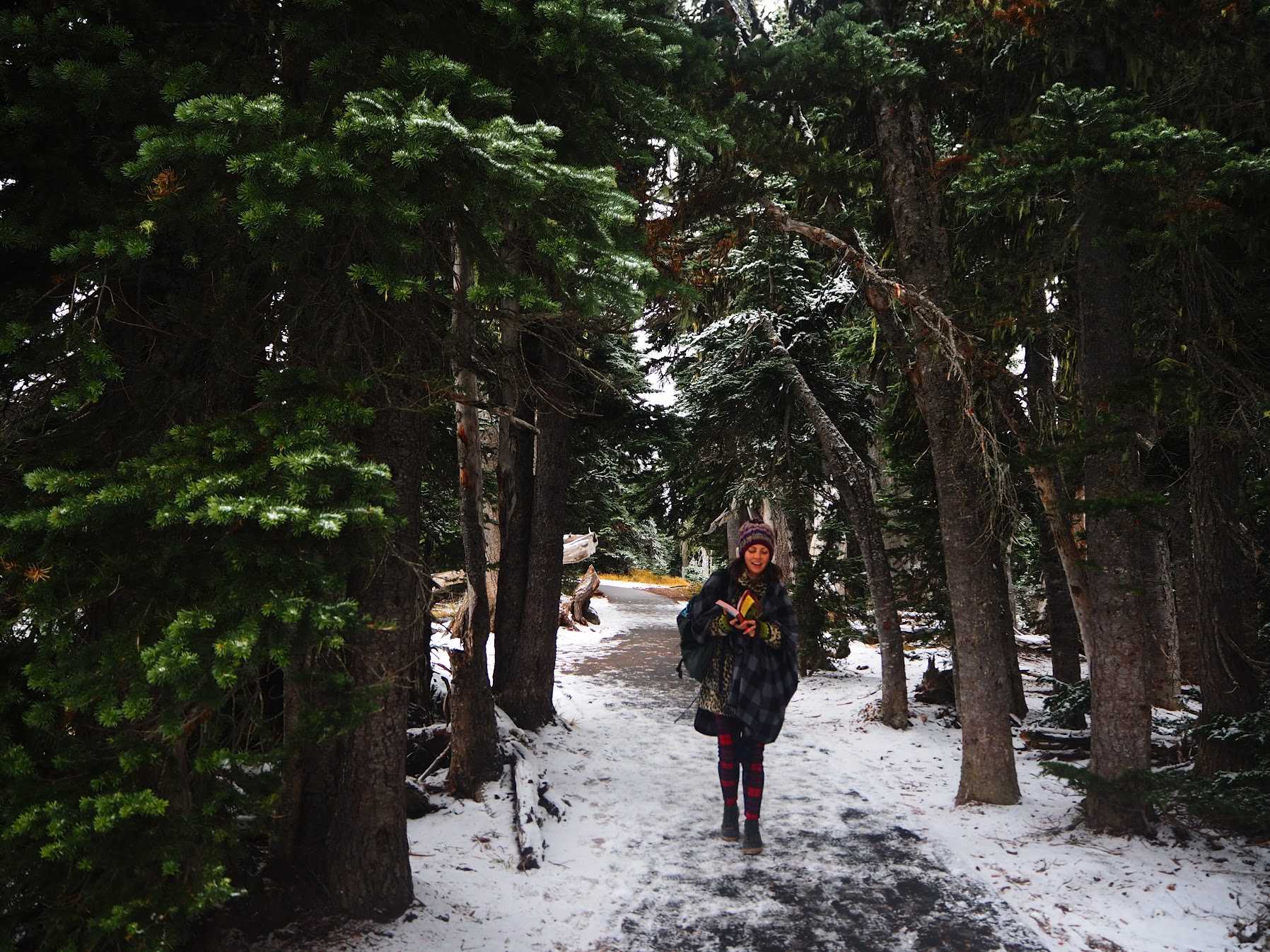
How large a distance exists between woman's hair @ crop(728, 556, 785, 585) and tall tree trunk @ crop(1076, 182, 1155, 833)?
7.63 feet

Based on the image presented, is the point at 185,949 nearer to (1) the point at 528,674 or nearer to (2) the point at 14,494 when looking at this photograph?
(2) the point at 14,494

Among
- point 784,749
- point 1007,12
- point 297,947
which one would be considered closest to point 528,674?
point 784,749

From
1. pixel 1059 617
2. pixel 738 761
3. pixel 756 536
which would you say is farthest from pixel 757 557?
pixel 1059 617

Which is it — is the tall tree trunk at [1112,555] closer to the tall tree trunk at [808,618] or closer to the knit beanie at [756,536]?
the knit beanie at [756,536]

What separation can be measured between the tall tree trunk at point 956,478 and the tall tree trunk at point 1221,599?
5.44ft

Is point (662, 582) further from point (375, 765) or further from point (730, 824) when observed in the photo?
point (375, 765)

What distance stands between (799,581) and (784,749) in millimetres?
4639

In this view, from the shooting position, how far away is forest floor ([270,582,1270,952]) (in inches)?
168

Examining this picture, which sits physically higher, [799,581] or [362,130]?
[362,130]

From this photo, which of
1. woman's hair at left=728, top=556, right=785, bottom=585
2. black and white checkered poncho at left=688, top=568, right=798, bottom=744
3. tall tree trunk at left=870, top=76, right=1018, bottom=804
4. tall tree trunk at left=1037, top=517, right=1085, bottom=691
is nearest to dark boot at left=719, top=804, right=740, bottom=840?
black and white checkered poncho at left=688, top=568, right=798, bottom=744

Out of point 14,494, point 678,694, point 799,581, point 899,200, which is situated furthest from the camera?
point 799,581

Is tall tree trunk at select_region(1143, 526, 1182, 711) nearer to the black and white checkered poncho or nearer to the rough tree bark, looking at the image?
the rough tree bark

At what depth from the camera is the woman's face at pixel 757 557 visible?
5.73m

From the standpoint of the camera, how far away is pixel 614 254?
3332 mm
